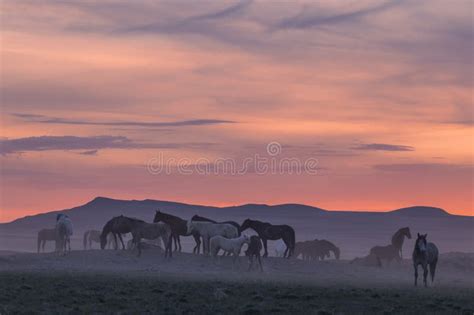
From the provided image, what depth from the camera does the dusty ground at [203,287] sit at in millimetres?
35156

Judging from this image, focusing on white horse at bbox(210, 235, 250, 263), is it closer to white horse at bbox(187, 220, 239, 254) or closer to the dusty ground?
the dusty ground

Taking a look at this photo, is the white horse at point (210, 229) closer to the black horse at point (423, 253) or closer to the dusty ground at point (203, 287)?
the dusty ground at point (203, 287)

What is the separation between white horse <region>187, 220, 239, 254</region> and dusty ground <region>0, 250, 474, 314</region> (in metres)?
1.69

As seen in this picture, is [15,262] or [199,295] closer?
[199,295]

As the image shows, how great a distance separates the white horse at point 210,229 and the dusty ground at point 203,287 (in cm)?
169

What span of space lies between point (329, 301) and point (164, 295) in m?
6.37

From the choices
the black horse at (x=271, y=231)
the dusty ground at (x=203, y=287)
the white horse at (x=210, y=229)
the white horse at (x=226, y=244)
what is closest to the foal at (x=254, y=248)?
the white horse at (x=226, y=244)

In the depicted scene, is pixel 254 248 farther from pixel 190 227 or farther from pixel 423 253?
pixel 423 253

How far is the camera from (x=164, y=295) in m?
38.7

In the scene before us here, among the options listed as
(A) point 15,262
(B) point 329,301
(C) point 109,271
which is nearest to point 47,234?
(A) point 15,262

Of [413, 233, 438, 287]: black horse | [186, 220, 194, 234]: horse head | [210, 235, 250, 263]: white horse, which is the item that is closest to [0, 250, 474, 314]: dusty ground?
[210, 235, 250, 263]: white horse

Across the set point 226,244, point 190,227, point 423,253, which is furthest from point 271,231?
point 423,253

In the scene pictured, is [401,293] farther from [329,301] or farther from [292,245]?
[292,245]

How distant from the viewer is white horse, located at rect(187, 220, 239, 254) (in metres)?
59.7
